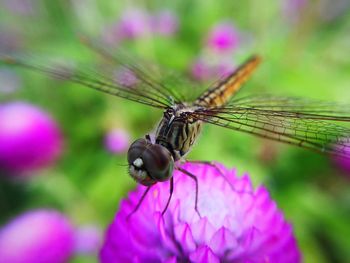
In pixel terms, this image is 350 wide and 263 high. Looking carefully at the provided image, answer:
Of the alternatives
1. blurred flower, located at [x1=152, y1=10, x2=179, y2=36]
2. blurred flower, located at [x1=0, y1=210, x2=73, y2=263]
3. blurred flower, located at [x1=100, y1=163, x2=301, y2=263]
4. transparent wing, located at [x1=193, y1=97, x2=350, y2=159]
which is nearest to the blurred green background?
blurred flower, located at [x1=152, y1=10, x2=179, y2=36]

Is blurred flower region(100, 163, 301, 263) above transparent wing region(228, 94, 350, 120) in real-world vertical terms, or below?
below

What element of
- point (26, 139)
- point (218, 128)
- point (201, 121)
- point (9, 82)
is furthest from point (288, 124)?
point (9, 82)

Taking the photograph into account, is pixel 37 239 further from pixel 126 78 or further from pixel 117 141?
pixel 126 78

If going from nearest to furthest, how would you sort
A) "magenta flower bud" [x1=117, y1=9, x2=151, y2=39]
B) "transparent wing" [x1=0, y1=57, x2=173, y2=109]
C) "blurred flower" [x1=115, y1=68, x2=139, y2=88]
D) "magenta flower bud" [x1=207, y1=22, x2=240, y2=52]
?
"transparent wing" [x1=0, y1=57, x2=173, y2=109], "blurred flower" [x1=115, y1=68, x2=139, y2=88], "magenta flower bud" [x1=207, y1=22, x2=240, y2=52], "magenta flower bud" [x1=117, y1=9, x2=151, y2=39]

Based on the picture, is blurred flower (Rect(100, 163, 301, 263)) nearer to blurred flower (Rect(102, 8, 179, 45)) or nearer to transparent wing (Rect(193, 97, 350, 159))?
transparent wing (Rect(193, 97, 350, 159))

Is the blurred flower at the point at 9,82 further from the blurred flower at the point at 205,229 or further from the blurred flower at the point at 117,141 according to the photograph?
the blurred flower at the point at 205,229

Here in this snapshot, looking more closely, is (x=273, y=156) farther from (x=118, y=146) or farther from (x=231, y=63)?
(x=118, y=146)

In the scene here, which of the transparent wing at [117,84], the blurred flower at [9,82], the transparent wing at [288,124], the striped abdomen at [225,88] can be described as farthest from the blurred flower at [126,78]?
the blurred flower at [9,82]
